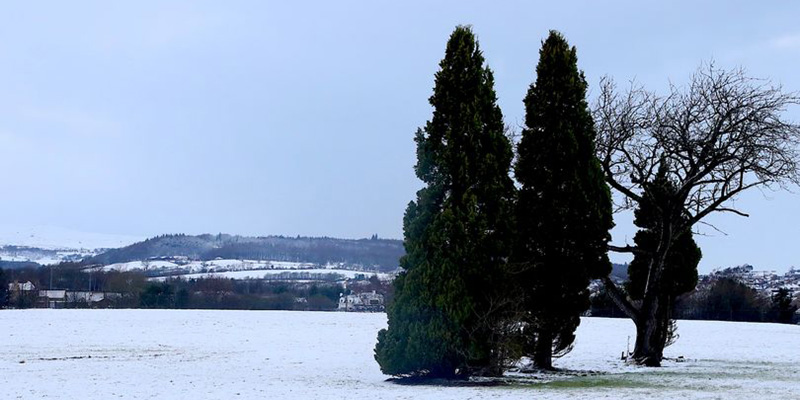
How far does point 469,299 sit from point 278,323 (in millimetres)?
29306

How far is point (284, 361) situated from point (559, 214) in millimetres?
10529

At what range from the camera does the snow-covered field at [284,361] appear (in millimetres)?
16719

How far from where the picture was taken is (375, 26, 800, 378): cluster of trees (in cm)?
1858

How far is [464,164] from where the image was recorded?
61.7 feet

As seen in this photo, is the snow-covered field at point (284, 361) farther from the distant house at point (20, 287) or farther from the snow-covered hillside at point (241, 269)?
the snow-covered hillside at point (241, 269)

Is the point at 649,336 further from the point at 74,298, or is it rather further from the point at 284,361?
the point at 74,298

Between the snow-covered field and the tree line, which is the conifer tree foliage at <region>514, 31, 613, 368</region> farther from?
the tree line

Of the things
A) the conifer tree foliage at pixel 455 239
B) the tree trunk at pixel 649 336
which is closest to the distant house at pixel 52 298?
the tree trunk at pixel 649 336

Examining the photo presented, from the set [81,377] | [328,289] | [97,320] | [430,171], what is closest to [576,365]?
[430,171]

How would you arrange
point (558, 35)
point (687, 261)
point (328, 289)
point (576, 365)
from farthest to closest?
point (328, 289) → point (687, 261) → point (576, 365) → point (558, 35)

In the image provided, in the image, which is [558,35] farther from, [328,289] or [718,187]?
[328,289]

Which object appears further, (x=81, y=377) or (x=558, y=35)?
(x=558, y=35)

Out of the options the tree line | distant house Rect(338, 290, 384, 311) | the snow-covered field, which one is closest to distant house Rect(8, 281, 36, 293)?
the tree line

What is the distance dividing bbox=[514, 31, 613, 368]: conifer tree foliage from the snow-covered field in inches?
76.9
